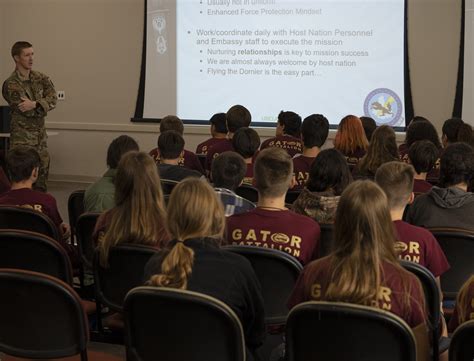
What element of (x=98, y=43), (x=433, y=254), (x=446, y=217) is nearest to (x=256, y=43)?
(x=98, y=43)

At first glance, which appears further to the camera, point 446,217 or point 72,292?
point 446,217

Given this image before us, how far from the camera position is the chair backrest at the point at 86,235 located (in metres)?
3.61

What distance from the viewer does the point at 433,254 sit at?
2865 mm

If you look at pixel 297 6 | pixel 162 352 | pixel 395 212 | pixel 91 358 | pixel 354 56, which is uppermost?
pixel 297 6

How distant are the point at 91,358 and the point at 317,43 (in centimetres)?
594

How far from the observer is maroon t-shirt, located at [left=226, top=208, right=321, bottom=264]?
2.97 m

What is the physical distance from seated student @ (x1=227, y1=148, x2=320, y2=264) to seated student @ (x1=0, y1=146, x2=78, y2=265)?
1.25 m

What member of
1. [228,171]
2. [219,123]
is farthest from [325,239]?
[219,123]

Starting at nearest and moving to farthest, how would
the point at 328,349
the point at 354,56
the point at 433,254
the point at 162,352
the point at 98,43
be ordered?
the point at 328,349
the point at 162,352
the point at 433,254
the point at 354,56
the point at 98,43

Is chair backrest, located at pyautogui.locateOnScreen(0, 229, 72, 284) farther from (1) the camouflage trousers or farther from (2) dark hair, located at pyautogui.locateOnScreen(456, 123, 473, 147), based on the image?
(1) the camouflage trousers

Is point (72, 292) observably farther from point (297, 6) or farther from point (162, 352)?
point (297, 6)

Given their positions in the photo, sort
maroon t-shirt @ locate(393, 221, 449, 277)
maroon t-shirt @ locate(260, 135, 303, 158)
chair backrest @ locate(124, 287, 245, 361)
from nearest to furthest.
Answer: chair backrest @ locate(124, 287, 245, 361) < maroon t-shirt @ locate(393, 221, 449, 277) < maroon t-shirt @ locate(260, 135, 303, 158)

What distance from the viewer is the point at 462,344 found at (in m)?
2.00

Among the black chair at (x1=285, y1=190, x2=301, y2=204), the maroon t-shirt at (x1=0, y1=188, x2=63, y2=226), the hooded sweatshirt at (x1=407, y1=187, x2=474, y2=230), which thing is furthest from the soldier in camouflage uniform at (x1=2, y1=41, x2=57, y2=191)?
the hooded sweatshirt at (x1=407, y1=187, x2=474, y2=230)
